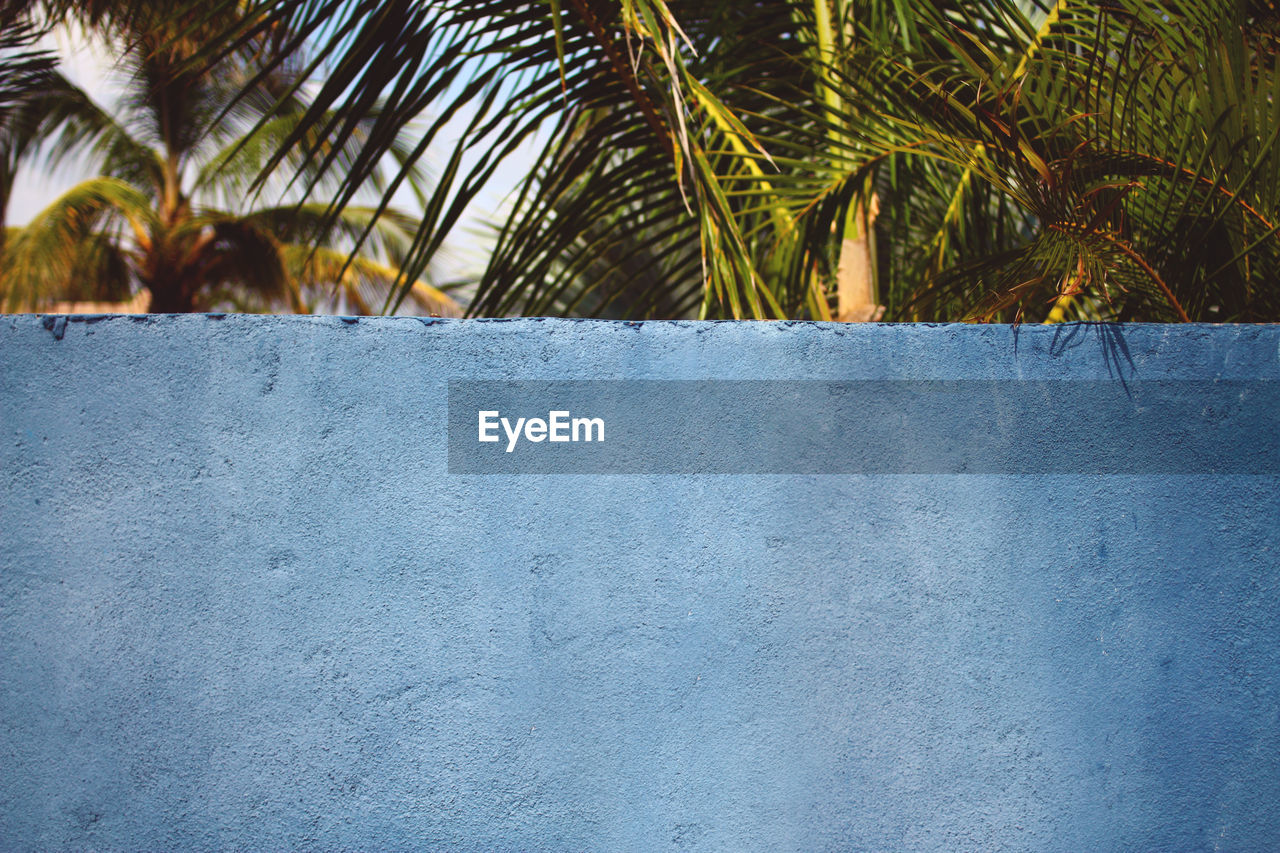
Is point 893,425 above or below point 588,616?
above

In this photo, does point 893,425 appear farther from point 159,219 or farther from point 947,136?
point 159,219

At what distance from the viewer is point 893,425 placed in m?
1.94

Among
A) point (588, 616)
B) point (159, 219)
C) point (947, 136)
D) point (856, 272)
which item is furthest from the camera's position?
point (159, 219)

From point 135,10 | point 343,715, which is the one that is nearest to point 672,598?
point 343,715

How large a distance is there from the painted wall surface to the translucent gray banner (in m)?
0.03

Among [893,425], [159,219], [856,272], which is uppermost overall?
[159,219]

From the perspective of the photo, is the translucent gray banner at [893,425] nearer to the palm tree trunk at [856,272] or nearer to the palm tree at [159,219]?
the palm tree trunk at [856,272]

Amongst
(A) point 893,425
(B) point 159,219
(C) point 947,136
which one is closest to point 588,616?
(A) point 893,425

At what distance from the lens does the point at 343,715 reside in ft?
6.09

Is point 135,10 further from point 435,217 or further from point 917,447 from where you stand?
point 917,447

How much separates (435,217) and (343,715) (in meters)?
1.36

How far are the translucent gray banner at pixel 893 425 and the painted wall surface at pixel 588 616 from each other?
3 cm

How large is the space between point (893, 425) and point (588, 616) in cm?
82

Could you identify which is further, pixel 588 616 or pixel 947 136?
pixel 947 136
